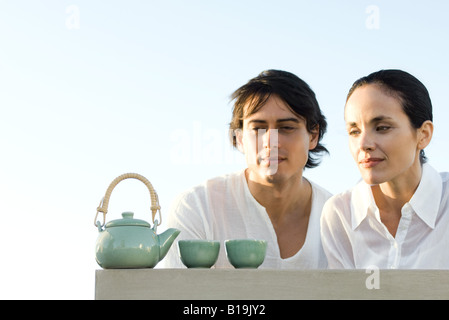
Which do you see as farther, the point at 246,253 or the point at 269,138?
the point at 269,138

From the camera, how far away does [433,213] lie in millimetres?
2836

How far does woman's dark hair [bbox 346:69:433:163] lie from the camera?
Result: 277 cm

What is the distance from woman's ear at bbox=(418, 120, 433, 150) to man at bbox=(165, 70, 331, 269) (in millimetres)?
752

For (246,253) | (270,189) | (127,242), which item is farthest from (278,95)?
(127,242)

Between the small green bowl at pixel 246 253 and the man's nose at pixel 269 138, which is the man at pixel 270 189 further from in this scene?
the small green bowl at pixel 246 253

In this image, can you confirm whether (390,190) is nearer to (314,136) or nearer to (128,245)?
(314,136)

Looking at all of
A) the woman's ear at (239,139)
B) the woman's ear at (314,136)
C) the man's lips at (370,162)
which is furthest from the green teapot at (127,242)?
the woman's ear at (314,136)

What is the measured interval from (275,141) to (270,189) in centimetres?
41

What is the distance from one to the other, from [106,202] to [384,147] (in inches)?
49.5

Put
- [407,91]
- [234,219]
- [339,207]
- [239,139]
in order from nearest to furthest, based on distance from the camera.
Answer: [407,91] < [339,207] < [234,219] < [239,139]

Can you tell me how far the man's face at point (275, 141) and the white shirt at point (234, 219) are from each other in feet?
0.72

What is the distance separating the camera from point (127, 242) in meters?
2.28
